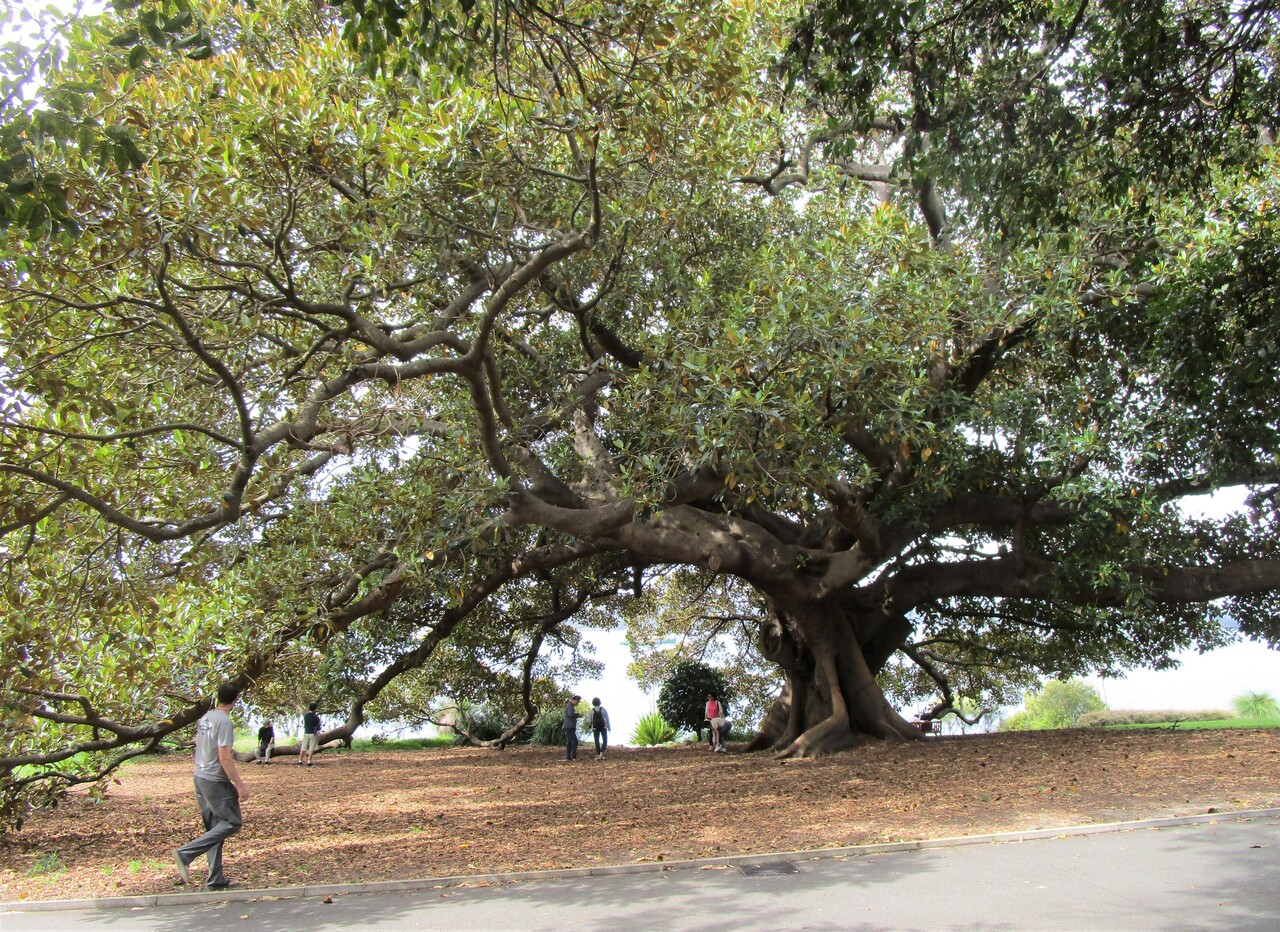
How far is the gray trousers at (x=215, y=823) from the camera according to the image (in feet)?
22.4

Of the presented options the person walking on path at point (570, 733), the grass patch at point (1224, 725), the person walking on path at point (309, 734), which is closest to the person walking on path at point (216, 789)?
the person walking on path at point (570, 733)

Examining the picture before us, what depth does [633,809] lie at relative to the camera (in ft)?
32.0

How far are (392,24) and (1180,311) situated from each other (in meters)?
7.64

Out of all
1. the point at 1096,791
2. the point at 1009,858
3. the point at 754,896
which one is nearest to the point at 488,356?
the point at 754,896

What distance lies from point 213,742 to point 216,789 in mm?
351

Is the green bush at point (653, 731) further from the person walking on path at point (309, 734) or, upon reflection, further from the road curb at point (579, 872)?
the road curb at point (579, 872)

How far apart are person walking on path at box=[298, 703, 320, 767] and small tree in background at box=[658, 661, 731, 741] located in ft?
25.0

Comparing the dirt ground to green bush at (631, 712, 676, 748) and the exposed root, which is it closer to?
the exposed root

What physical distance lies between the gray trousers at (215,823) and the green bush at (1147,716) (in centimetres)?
2004

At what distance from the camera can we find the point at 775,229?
13.1 m

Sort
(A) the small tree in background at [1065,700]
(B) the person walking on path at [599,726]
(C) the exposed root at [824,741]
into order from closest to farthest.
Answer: (C) the exposed root at [824,741]
(B) the person walking on path at [599,726]
(A) the small tree in background at [1065,700]

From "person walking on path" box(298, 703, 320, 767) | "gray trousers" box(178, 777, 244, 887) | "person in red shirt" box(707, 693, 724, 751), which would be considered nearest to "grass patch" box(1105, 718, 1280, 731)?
"person in red shirt" box(707, 693, 724, 751)

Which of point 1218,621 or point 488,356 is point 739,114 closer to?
point 488,356

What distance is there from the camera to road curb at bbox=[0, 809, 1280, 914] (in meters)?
6.48
